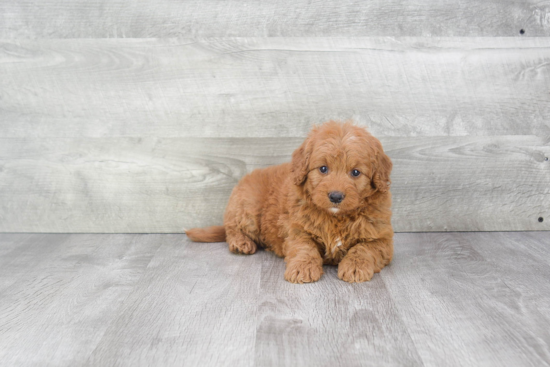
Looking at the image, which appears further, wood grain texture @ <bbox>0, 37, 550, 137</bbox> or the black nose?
wood grain texture @ <bbox>0, 37, 550, 137</bbox>

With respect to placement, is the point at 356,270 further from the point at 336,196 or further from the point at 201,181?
the point at 201,181

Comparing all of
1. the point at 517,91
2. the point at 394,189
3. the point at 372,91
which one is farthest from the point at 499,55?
the point at 394,189

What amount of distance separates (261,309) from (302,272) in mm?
354

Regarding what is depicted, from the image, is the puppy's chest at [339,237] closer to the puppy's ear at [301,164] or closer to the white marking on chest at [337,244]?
the white marking on chest at [337,244]

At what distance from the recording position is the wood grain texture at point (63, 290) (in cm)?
181

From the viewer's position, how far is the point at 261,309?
2.07 m

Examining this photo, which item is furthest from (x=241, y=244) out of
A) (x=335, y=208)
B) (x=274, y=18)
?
(x=274, y=18)

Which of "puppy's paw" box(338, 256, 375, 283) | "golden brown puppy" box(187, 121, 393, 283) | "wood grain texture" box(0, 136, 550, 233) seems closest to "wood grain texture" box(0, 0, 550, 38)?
"wood grain texture" box(0, 136, 550, 233)

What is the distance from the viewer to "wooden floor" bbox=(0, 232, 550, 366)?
68.1 inches

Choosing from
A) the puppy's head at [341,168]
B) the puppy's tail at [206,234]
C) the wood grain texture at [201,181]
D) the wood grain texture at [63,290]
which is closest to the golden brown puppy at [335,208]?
the puppy's head at [341,168]

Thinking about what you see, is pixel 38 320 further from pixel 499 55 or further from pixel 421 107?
pixel 499 55

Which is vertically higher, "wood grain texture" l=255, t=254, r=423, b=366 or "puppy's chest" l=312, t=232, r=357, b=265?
"puppy's chest" l=312, t=232, r=357, b=265

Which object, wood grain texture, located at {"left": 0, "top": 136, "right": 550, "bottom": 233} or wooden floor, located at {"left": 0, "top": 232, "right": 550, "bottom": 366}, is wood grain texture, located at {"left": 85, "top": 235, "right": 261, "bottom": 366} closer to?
wooden floor, located at {"left": 0, "top": 232, "right": 550, "bottom": 366}

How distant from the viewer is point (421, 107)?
10.0ft
